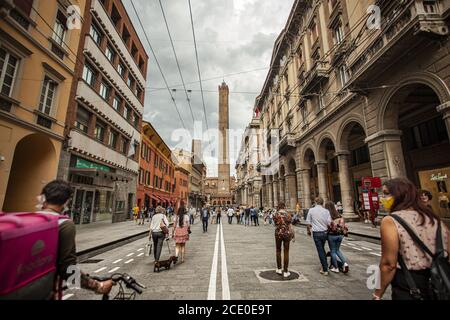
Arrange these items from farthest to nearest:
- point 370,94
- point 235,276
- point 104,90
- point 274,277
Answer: point 104,90
point 370,94
point 235,276
point 274,277

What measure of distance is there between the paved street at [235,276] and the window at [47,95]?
8.77m

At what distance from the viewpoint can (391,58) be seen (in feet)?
34.2

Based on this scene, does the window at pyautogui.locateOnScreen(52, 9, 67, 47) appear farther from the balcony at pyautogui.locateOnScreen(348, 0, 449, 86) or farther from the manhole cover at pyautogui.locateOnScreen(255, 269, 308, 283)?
the balcony at pyautogui.locateOnScreen(348, 0, 449, 86)

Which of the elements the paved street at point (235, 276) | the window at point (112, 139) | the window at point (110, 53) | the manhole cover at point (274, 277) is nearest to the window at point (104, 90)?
the window at point (110, 53)

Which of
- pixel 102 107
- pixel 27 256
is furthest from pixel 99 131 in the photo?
pixel 27 256

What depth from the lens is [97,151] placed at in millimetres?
16172

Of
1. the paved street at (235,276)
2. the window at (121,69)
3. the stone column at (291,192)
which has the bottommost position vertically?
the paved street at (235,276)

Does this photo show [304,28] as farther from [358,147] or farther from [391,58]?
[391,58]

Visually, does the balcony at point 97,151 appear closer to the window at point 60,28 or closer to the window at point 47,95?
the window at point 47,95

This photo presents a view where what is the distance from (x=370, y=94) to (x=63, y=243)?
1543 cm

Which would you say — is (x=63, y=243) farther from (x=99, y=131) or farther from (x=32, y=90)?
(x=99, y=131)

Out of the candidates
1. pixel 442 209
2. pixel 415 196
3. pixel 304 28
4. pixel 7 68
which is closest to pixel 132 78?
pixel 7 68

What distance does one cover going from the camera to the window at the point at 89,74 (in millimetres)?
14953

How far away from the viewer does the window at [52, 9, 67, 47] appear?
39.5 ft
